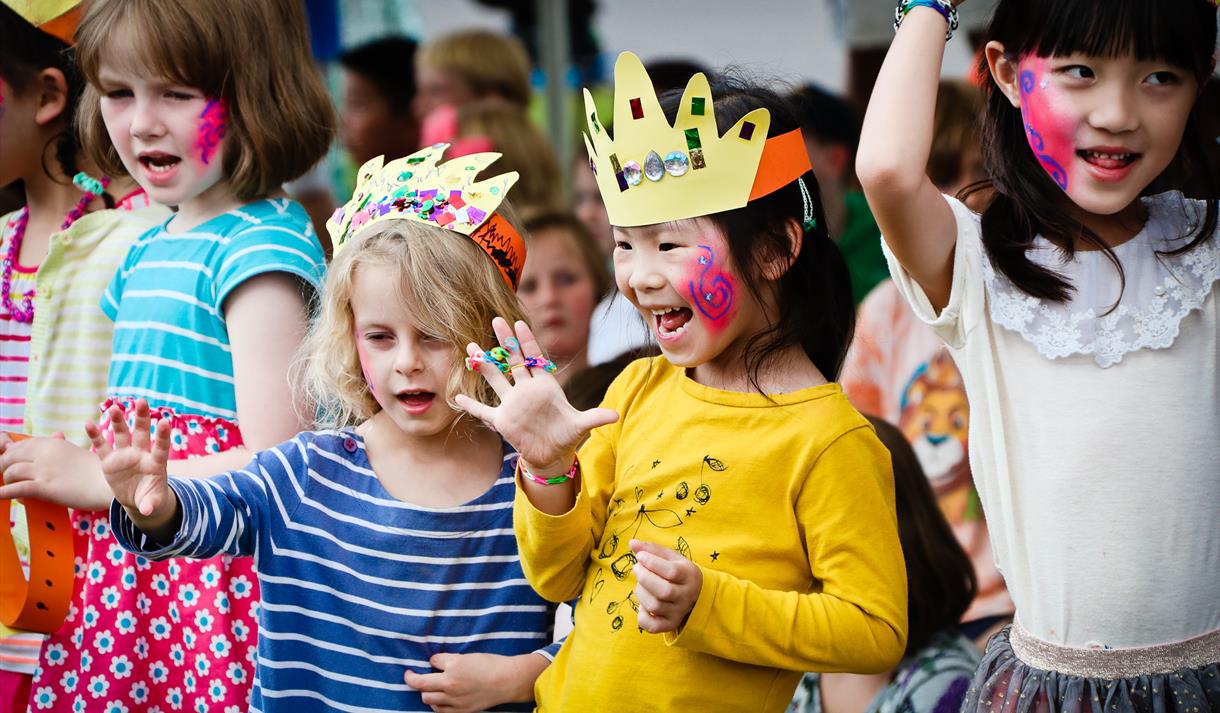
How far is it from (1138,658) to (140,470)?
155 cm

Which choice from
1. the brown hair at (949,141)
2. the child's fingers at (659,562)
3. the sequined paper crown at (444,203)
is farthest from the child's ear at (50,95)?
the brown hair at (949,141)

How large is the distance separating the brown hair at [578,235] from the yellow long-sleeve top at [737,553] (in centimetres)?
221

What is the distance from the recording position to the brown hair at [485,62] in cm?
656

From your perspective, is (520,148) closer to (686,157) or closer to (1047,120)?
(686,157)

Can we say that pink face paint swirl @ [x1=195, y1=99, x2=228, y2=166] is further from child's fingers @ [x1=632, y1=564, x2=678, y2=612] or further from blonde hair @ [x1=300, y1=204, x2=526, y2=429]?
child's fingers @ [x1=632, y1=564, x2=678, y2=612]

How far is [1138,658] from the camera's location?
6.59 ft

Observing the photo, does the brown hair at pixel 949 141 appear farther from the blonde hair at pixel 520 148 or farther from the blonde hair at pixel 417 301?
the blonde hair at pixel 417 301

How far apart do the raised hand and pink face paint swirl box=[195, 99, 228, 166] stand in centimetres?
69

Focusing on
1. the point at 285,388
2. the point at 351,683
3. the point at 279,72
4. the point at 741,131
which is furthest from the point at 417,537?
the point at 279,72

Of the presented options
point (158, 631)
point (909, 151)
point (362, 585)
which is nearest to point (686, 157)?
point (909, 151)

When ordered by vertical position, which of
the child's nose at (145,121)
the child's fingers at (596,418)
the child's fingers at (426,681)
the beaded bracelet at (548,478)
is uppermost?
the child's nose at (145,121)

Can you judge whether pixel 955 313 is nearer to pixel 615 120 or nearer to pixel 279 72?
pixel 615 120

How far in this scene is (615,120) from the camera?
84.0 inches

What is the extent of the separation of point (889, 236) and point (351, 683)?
1.16m
